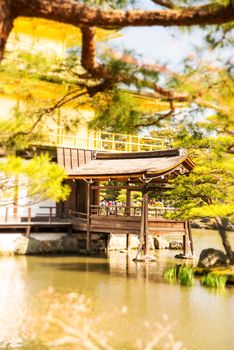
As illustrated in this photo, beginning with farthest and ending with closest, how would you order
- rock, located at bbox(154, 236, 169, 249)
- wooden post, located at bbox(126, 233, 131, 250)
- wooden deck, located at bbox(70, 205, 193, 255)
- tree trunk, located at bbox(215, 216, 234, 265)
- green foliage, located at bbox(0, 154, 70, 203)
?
rock, located at bbox(154, 236, 169, 249)
wooden post, located at bbox(126, 233, 131, 250)
wooden deck, located at bbox(70, 205, 193, 255)
tree trunk, located at bbox(215, 216, 234, 265)
green foliage, located at bbox(0, 154, 70, 203)

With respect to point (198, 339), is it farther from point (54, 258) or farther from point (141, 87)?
point (54, 258)

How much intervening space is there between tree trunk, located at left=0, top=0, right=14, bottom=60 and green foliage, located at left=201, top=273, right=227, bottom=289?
834 centimetres

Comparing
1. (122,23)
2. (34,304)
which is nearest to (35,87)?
(122,23)

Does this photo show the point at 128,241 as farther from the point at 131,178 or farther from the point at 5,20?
the point at 5,20

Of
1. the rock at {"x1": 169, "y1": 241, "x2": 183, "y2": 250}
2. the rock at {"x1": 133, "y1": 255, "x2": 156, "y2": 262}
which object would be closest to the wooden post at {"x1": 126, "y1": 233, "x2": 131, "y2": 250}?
the rock at {"x1": 169, "y1": 241, "x2": 183, "y2": 250}

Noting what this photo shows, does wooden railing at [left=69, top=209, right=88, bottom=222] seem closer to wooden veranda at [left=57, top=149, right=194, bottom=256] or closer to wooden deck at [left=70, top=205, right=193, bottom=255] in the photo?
wooden veranda at [left=57, top=149, right=194, bottom=256]

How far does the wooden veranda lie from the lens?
47.6 feet

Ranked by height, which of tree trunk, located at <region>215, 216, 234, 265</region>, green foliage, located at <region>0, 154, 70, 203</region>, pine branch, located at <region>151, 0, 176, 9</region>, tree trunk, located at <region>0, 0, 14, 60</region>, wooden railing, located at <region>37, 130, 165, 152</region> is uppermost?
wooden railing, located at <region>37, 130, 165, 152</region>

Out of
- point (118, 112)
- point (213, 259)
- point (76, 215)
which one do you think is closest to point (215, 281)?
point (213, 259)

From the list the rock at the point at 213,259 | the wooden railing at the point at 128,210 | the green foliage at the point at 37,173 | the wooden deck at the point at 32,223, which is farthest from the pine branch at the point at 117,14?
the wooden deck at the point at 32,223

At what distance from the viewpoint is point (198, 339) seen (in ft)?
21.8

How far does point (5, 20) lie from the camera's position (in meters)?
3.32

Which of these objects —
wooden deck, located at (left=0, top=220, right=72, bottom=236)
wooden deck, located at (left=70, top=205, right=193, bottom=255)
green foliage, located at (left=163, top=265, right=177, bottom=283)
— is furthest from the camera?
wooden deck, located at (left=0, top=220, right=72, bottom=236)

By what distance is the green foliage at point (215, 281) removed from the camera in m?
10.5
